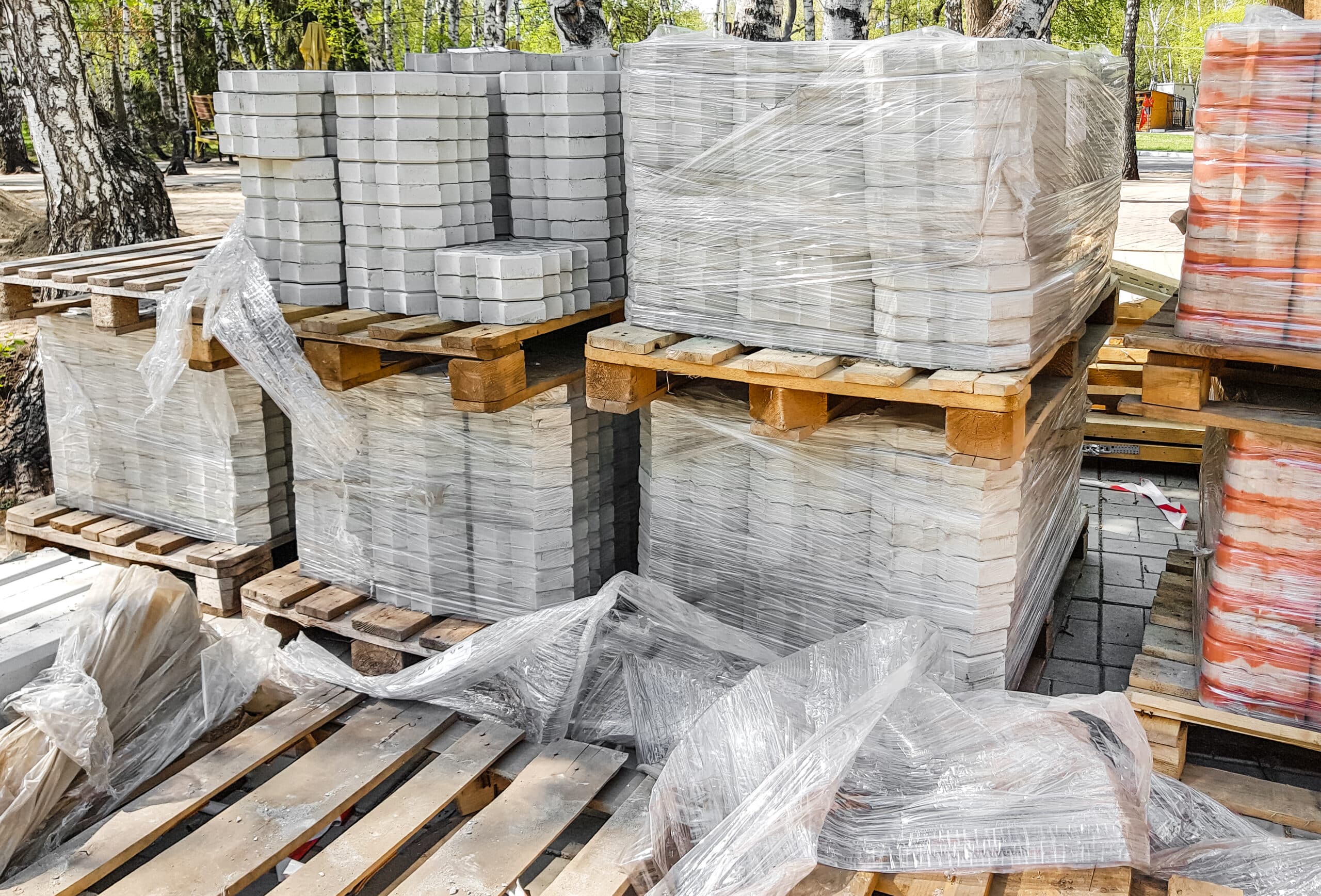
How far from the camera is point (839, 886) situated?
2928 millimetres

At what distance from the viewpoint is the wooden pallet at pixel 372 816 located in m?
3.09

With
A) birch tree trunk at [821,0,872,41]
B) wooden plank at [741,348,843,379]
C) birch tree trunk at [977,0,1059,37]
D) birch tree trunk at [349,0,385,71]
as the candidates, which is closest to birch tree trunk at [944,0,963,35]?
birch tree trunk at [977,0,1059,37]

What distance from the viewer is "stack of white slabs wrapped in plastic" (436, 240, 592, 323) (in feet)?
12.6

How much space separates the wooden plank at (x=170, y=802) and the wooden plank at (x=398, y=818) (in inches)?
17.4

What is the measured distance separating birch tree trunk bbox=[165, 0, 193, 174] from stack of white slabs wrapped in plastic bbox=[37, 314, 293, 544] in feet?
62.2

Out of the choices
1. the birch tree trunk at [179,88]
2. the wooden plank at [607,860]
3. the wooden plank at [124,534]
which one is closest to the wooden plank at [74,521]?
the wooden plank at [124,534]

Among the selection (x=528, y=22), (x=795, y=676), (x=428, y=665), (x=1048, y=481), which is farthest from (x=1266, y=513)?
(x=528, y=22)

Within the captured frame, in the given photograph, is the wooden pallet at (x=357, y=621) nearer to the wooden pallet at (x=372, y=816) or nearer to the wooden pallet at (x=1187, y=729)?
the wooden pallet at (x=372, y=816)

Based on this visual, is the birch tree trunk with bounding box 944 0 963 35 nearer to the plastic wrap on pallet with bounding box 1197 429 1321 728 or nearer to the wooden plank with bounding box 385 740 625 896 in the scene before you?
the plastic wrap on pallet with bounding box 1197 429 1321 728

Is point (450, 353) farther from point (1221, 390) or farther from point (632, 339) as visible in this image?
point (1221, 390)

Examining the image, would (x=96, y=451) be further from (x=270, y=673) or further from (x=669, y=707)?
(x=669, y=707)

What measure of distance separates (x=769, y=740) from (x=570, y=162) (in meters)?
2.12

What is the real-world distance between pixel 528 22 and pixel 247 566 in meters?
29.4

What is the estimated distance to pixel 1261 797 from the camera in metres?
3.53
